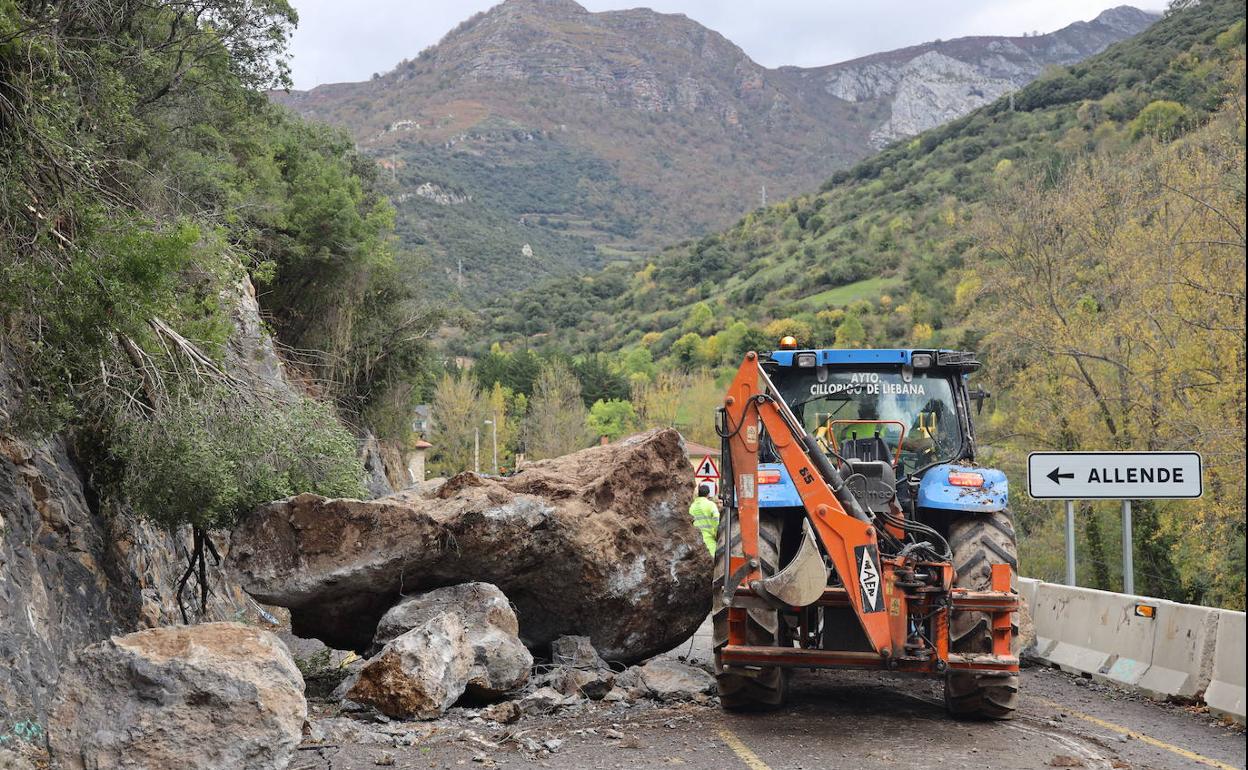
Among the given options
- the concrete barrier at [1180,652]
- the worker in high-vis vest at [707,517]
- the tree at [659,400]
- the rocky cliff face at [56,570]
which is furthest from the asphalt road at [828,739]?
the tree at [659,400]

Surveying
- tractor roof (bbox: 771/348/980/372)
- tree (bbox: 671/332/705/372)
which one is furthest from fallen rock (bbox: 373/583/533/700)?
tree (bbox: 671/332/705/372)

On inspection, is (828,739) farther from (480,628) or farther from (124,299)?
(124,299)

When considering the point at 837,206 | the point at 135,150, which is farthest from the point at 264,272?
the point at 837,206

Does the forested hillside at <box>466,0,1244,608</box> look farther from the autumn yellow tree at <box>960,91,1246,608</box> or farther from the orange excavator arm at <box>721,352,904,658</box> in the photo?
the orange excavator arm at <box>721,352,904,658</box>

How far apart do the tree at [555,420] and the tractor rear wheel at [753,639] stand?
55014 mm

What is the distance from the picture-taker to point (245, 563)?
10352mm

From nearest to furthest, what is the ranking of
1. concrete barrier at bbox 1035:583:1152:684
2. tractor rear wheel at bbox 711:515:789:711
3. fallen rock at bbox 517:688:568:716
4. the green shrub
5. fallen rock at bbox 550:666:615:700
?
1. tractor rear wheel at bbox 711:515:789:711
2. fallen rock at bbox 517:688:568:716
3. fallen rock at bbox 550:666:615:700
4. the green shrub
5. concrete barrier at bbox 1035:583:1152:684

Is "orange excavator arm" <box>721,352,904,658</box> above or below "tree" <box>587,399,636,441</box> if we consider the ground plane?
above

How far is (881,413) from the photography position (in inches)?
402

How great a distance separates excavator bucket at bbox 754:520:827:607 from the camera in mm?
8070

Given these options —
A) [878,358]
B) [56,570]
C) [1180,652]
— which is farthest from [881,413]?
[56,570]

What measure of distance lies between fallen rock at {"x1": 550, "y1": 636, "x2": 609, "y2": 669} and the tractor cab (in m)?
2.80

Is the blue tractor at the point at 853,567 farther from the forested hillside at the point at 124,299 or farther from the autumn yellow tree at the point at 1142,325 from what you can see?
the autumn yellow tree at the point at 1142,325

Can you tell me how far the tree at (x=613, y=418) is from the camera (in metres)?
74.6
